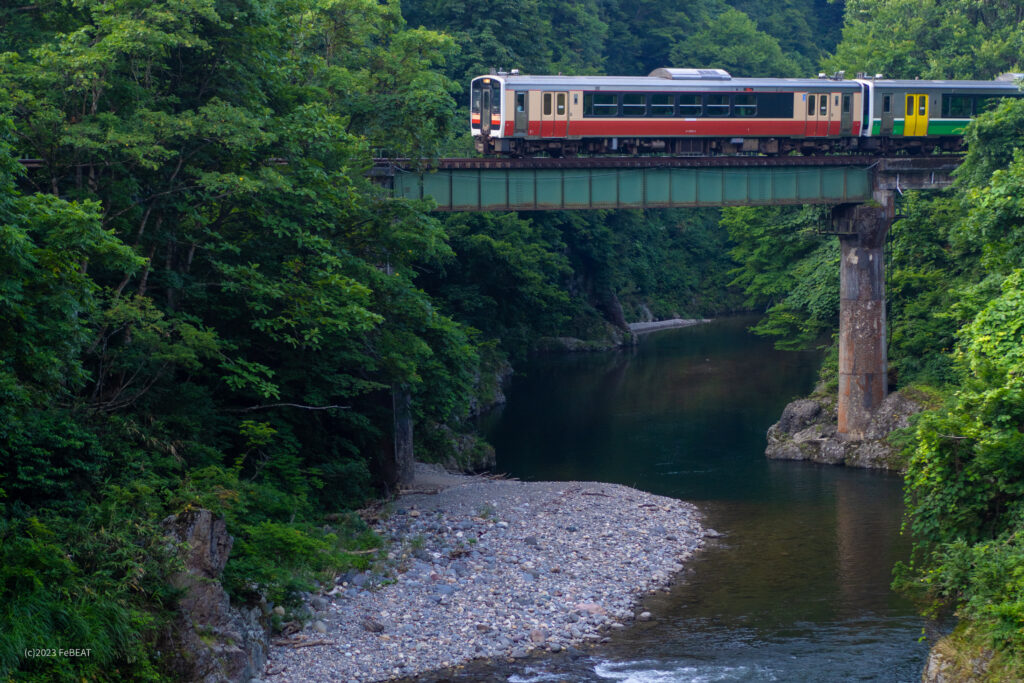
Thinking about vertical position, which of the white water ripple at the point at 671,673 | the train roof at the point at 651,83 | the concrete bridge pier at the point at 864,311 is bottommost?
the white water ripple at the point at 671,673

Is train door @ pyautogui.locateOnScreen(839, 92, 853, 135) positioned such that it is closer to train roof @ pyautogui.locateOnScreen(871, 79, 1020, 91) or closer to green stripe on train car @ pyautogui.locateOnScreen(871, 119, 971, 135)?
green stripe on train car @ pyautogui.locateOnScreen(871, 119, 971, 135)

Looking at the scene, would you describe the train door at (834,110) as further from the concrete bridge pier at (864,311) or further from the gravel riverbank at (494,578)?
the gravel riverbank at (494,578)

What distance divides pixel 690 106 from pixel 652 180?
17.3 feet

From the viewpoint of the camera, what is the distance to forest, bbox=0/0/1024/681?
639 inches

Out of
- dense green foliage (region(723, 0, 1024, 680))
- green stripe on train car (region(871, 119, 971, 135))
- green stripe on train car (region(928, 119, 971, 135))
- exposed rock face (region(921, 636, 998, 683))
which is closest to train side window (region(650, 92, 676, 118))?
green stripe on train car (region(871, 119, 971, 135))

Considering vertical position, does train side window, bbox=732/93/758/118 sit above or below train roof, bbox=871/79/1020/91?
below

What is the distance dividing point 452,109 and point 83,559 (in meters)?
19.3

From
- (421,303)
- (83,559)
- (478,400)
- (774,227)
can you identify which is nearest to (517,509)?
(421,303)

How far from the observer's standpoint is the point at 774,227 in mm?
45938

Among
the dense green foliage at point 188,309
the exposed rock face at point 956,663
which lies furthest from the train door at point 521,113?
the exposed rock face at point 956,663

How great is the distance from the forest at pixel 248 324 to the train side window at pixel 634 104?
6.86m

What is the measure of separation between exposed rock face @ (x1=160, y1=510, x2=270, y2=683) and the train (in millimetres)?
23355

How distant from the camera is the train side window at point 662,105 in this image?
39562 mm

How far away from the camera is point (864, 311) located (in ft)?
124
